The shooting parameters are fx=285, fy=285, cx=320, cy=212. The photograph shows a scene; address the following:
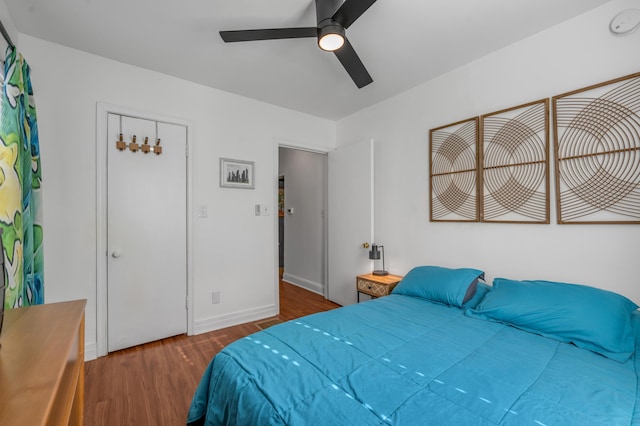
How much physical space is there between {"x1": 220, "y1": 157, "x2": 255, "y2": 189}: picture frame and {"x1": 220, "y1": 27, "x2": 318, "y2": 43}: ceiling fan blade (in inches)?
59.5

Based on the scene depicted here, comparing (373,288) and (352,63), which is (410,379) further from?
(352,63)

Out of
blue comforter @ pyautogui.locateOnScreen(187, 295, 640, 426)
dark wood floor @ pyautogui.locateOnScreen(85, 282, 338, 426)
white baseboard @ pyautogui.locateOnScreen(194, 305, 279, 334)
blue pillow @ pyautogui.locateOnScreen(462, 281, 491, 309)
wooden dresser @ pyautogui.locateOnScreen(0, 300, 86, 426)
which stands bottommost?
dark wood floor @ pyautogui.locateOnScreen(85, 282, 338, 426)

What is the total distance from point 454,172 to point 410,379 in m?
1.96

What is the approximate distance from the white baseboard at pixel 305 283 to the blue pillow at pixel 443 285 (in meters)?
1.97

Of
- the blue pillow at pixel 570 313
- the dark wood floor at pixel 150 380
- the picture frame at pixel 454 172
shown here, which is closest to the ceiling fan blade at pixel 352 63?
the picture frame at pixel 454 172

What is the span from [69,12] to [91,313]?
2.24 metres

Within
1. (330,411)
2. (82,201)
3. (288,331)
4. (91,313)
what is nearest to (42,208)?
(82,201)

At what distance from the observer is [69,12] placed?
6.22 ft

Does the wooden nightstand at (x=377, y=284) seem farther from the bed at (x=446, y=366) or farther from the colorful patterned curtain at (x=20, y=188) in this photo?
the colorful patterned curtain at (x=20, y=188)

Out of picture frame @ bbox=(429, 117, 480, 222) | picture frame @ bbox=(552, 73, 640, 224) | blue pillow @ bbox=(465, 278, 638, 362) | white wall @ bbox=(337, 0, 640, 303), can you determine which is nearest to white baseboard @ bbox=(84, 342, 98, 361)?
white wall @ bbox=(337, 0, 640, 303)

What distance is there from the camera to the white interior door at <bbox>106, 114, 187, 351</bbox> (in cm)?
248

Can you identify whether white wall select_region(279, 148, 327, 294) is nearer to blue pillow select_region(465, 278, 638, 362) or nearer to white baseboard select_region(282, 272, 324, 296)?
white baseboard select_region(282, 272, 324, 296)

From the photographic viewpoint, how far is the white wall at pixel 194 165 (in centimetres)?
224

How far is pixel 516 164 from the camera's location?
2.20 metres
